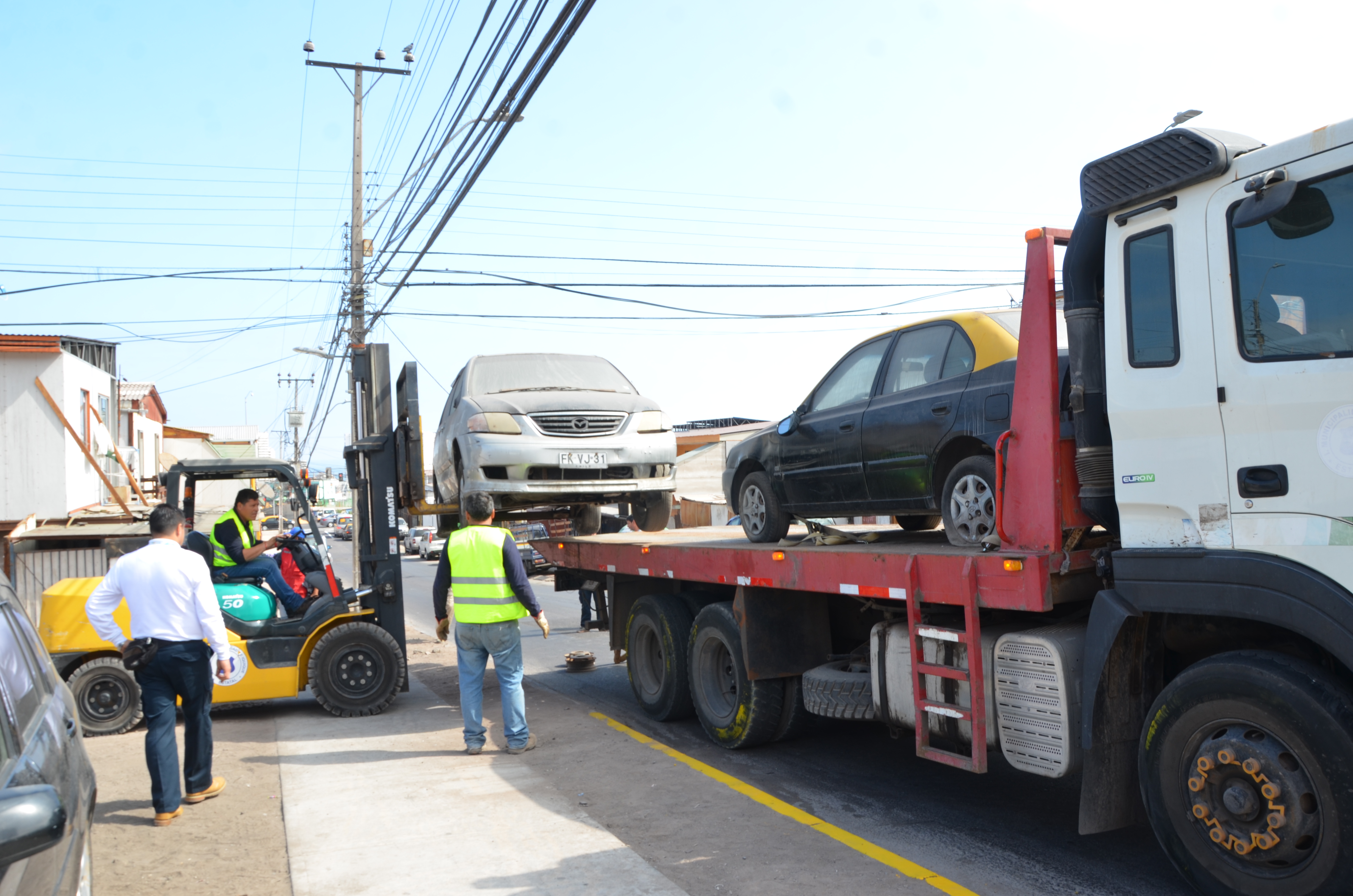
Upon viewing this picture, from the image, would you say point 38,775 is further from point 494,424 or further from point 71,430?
point 71,430

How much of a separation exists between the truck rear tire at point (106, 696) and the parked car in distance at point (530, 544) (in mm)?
3393

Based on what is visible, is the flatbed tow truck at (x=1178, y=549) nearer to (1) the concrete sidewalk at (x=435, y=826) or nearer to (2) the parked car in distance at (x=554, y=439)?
(1) the concrete sidewalk at (x=435, y=826)

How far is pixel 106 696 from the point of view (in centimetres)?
827

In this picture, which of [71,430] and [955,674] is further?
[71,430]

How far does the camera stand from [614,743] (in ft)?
24.3

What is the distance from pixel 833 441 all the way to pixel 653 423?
2.94m

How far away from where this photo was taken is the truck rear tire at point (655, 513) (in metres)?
9.81

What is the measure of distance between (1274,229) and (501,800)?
4.79 m

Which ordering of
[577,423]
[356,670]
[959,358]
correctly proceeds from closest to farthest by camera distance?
[959,358] → [356,670] → [577,423]

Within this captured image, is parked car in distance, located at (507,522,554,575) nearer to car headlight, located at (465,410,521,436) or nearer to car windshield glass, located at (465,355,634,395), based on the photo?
car headlight, located at (465,410,521,436)

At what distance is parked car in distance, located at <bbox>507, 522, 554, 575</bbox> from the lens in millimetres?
10445

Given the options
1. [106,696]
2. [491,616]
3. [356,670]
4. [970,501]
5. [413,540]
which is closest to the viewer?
[970,501]

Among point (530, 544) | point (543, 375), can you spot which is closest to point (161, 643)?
point (543, 375)

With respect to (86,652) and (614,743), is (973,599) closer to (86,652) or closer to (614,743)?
(614,743)
